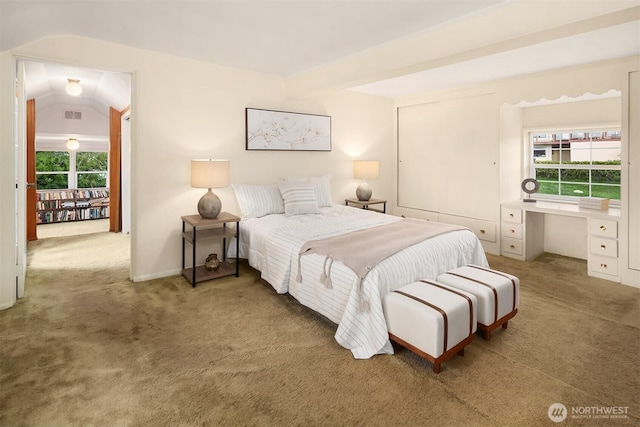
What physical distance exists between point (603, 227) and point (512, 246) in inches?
39.9

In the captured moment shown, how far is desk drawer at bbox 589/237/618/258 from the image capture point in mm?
3568

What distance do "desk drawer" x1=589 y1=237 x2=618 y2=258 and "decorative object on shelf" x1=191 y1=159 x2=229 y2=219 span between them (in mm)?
3997

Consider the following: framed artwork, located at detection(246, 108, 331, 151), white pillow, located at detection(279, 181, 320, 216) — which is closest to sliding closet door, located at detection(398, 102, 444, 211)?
framed artwork, located at detection(246, 108, 331, 151)

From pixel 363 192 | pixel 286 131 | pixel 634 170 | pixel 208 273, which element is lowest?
pixel 208 273

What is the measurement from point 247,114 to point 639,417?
4145 mm

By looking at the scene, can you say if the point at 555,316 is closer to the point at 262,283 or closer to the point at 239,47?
the point at 262,283

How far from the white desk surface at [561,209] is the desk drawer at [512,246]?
1.43 ft

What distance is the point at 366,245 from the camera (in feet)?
8.98

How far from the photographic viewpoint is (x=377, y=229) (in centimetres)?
333

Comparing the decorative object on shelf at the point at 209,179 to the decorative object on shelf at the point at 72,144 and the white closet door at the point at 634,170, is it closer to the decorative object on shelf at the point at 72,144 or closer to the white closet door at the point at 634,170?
the white closet door at the point at 634,170

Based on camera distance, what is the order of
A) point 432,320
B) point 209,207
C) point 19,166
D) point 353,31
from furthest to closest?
point 209,207 < point 19,166 < point 353,31 < point 432,320

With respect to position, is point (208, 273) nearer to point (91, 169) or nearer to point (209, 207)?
point (209, 207)

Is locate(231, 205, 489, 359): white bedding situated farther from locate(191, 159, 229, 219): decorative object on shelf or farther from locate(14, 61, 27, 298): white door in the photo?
locate(14, 61, 27, 298): white door

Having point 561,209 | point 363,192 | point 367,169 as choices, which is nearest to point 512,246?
point 561,209
